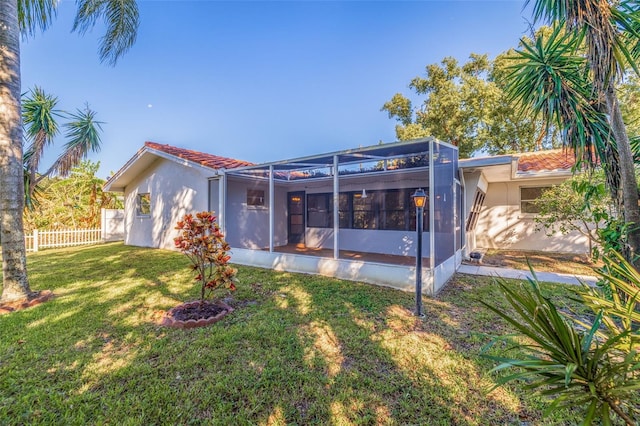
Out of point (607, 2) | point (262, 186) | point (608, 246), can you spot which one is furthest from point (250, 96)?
point (608, 246)

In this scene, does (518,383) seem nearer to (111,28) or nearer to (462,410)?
(462,410)

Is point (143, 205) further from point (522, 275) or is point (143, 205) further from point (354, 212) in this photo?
point (522, 275)

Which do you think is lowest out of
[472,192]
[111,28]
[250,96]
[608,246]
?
[608,246]

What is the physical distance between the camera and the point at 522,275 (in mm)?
6414

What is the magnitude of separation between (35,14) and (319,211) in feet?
30.7

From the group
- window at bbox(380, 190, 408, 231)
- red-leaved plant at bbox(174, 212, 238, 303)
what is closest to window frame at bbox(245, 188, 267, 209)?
window at bbox(380, 190, 408, 231)

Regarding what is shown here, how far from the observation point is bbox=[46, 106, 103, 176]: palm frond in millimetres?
11812

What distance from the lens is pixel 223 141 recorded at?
70.6ft

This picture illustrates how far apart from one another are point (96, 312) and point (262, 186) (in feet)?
23.5

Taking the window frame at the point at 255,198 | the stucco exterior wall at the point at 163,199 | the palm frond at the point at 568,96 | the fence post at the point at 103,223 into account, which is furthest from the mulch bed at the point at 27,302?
the fence post at the point at 103,223

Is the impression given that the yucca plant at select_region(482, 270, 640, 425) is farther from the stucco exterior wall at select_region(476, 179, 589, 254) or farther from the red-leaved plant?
the stucco exterior wall at select_region(476, 179, 589, 254)

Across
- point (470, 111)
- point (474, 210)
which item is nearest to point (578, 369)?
point (474, 210)

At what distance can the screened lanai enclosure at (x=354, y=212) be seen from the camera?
19.9ft

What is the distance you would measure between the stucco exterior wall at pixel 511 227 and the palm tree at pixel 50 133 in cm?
1645
